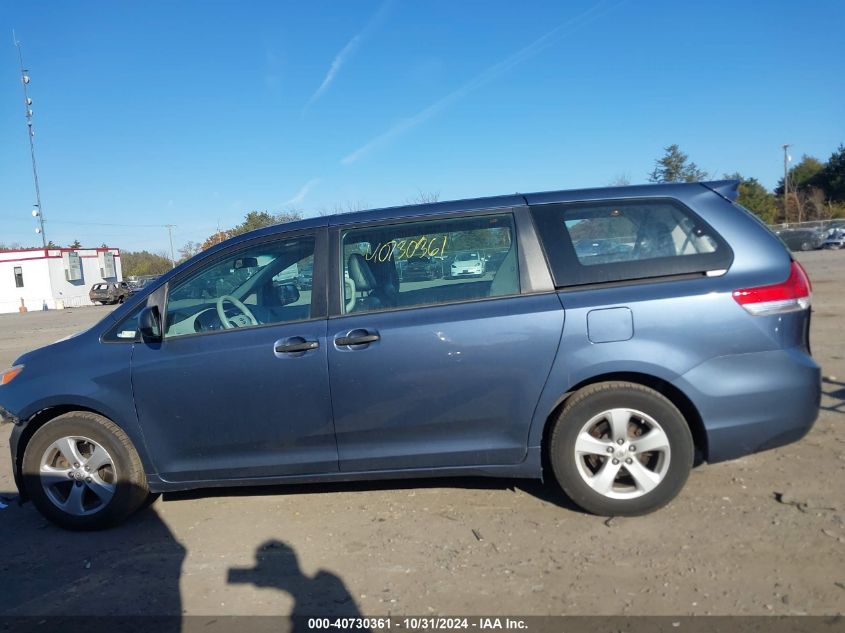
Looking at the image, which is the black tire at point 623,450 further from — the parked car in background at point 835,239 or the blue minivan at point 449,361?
the parked car in background at point 835,239

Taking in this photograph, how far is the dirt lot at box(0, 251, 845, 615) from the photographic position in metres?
3.04

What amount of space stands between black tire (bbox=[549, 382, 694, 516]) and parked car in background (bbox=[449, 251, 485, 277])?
0.93 metres

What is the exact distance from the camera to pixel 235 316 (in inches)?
160

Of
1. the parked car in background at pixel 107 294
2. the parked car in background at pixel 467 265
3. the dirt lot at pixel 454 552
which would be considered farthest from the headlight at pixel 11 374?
the parked car in background at pixel 107 294

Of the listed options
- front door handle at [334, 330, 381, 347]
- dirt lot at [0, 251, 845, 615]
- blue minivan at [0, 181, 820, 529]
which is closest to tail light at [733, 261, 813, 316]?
blue minivan at [0, 181, 820, 529]

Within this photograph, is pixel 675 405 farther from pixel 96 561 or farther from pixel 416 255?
pixel 96 561

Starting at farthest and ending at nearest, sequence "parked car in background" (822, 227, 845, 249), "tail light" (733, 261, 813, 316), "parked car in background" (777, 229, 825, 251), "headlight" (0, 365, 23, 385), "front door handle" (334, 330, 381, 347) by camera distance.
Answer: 1. "parked car in background" (777, 229, 825, 251)
2. "parked car in background" (822, 227, 845, 249)
3. "headlight" (0, 365, 23, 385)
4. "front door handle" (334, 330, 381, 347)
5. "tail light" (733, 261, 813, 316)

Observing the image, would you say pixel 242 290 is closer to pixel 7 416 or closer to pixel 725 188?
pixel 7 416

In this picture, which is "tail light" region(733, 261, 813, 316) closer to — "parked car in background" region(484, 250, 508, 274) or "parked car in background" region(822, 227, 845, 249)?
"parked car in background" region(484, 250, 508, 274)

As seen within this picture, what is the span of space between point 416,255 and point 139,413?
195 centimetres

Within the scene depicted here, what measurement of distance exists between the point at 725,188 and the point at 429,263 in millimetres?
1855

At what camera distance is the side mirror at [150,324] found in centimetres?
388

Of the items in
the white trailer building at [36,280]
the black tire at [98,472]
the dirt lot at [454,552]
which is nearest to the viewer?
the dirt lot at [454,552]

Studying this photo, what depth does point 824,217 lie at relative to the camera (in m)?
54.9
